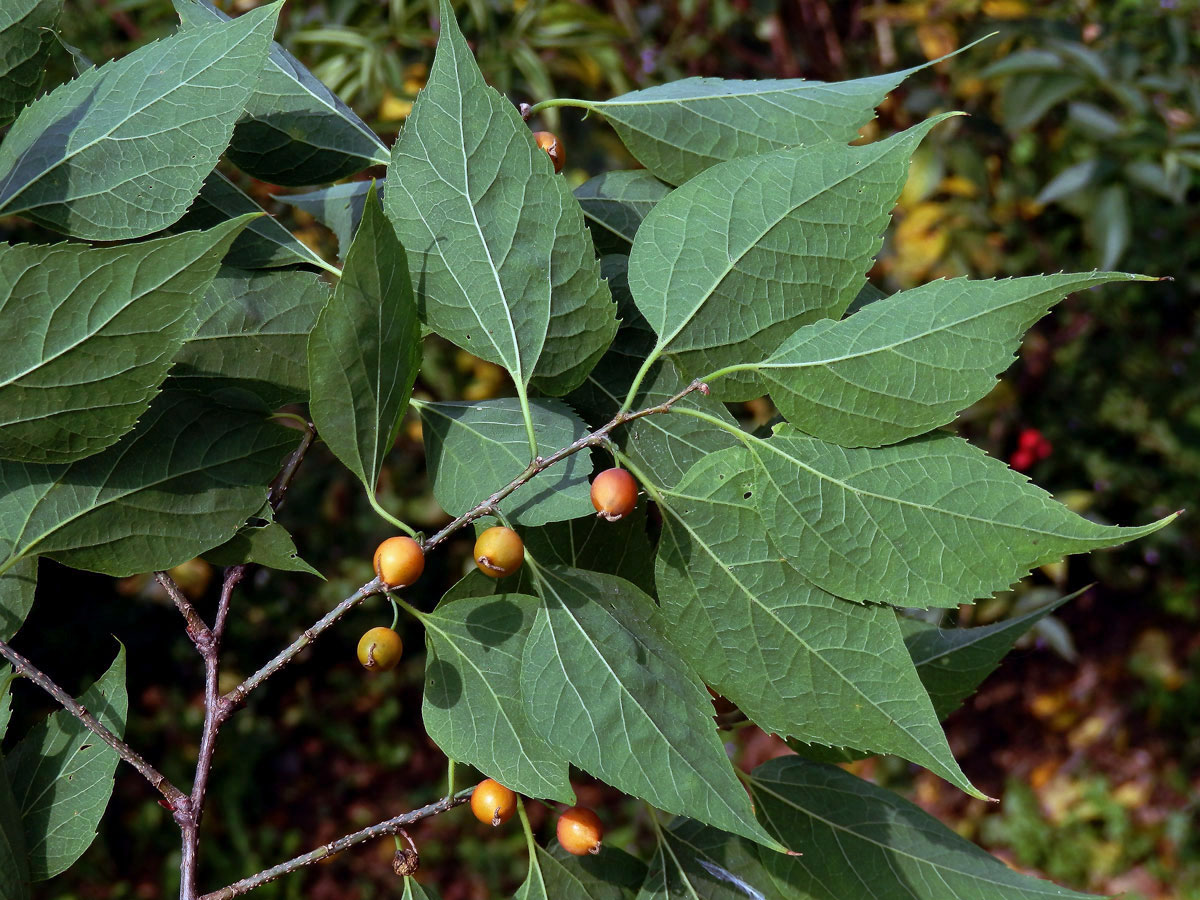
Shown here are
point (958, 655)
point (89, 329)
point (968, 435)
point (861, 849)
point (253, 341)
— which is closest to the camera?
point (89, 329)

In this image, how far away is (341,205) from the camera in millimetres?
833

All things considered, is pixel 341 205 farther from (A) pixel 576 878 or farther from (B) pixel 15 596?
(A) pixel 576 878

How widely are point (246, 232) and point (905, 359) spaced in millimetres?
479

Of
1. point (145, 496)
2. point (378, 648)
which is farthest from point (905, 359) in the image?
point (145, 496)

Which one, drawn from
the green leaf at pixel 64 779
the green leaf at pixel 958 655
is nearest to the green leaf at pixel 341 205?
the green leaf at pixel 64 779

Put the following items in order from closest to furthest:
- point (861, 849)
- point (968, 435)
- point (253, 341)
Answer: point (253, 341) < point (861, 849) < point (968, 435)

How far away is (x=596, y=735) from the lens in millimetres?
621

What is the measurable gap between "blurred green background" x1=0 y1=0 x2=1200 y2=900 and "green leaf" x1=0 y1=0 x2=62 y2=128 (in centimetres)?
113

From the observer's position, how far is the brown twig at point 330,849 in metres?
0.67

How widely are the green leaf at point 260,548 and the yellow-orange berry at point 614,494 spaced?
0.69ft

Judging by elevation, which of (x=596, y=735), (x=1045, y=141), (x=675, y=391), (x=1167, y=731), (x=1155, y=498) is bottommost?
(x=1167, y=731)

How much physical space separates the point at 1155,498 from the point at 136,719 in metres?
3.36

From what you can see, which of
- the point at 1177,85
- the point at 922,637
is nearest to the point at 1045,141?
the point at 1177,85

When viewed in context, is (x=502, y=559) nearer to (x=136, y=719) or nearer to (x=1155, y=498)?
(x=136, y=719)
